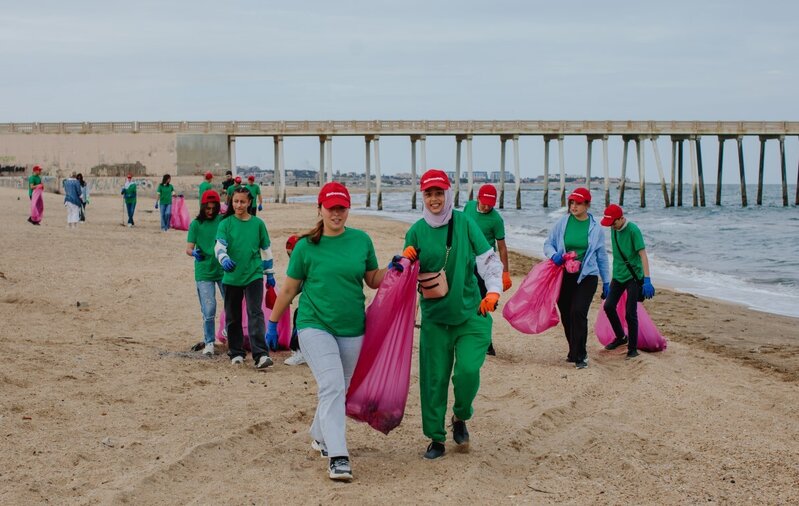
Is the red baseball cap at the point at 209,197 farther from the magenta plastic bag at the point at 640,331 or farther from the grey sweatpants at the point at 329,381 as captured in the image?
the magenta plastic bag at the point at 640,331

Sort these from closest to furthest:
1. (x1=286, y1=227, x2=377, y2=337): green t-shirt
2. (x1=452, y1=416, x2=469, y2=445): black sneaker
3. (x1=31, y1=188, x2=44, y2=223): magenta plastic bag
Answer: (x1=286, y1=227, x2=377, y2=337): green t-shirt, (x1=452, y1=416, x2=469, y2=445): black sneaker, (x1=31, y1=188, x2=44, y2=223): magenta plastic bag

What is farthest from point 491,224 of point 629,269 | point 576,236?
point 629,269

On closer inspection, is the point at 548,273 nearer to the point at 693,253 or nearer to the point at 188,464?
the point at 188,464

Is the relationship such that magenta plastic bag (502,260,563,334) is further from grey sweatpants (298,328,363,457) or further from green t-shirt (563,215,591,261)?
grey sweatpants (298,328,363,457)

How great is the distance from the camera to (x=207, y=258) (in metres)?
8.42

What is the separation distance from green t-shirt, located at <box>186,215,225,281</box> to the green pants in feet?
11.2

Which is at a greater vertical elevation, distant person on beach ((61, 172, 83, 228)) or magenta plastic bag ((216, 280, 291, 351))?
distant person on beach ((61, 172, 83, 228))

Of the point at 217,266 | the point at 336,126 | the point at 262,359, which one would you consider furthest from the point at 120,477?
the point at 336,126

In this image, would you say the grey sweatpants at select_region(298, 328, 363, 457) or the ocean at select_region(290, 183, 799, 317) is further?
the ocean at select_region(290, 183, 799, 317)

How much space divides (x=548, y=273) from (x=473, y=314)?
11.0 ft

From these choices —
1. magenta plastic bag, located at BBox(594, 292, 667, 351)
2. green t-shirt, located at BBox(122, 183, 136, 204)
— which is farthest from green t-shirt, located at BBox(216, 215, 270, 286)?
green t-shirt, located at BBox(122, 183, 136, 204)

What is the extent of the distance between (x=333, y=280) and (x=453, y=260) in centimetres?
71

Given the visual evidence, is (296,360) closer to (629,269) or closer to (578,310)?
(578,310)

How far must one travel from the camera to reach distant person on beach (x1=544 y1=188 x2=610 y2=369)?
8477 mm
